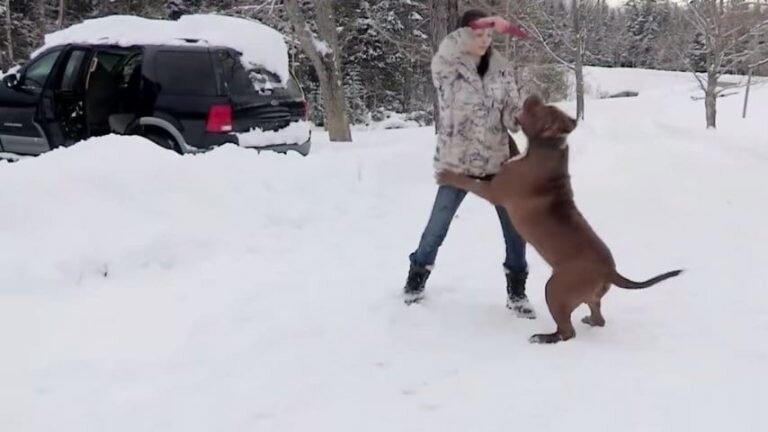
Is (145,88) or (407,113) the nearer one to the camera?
(145,88)

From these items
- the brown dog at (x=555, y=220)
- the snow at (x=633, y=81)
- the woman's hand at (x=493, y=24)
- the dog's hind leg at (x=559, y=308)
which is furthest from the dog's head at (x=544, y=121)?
the snow at (x=633, y=81)

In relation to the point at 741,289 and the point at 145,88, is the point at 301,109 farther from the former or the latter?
the point at 741,289

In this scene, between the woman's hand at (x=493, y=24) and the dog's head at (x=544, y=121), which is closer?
the dog's head at (x=544, y=121)

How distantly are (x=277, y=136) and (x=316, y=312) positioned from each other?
4264 mm

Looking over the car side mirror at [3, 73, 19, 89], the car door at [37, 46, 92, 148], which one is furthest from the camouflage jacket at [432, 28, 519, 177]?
the car side mirror at [3, 73, 19, 89]

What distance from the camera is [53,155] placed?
604 cm

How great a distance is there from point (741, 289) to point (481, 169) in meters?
1.90

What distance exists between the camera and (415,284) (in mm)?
4262

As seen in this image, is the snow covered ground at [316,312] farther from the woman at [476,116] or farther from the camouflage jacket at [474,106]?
the camouflage jacket at [474,106]

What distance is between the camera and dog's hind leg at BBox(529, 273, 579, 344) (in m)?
3.64

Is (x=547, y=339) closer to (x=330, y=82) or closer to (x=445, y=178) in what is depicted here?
(x=445, y=178)

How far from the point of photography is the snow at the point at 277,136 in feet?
25.2

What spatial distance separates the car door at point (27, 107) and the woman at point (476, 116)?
19.1 feet

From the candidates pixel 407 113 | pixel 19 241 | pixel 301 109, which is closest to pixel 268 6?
pixel 301 109
